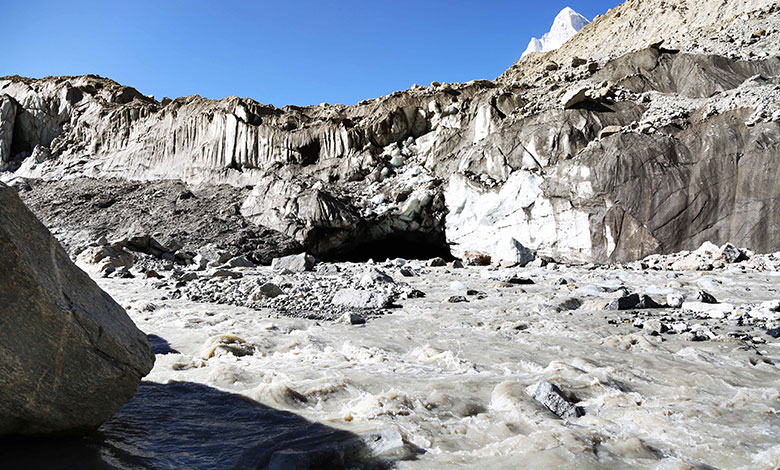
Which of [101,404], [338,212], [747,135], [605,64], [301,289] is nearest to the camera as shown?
[101,404]

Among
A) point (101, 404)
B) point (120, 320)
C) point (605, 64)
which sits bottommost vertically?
point (101, 404)

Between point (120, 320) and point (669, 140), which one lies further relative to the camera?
point (669, 140)

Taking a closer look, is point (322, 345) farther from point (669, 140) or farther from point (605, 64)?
point (605, 64)

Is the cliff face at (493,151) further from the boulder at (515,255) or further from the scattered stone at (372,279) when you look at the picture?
the scattered stone at (372,279)

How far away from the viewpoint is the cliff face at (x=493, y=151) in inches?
613

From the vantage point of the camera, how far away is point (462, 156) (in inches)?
848

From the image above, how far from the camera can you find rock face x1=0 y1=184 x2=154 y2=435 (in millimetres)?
2447

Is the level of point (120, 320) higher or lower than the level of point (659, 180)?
lower

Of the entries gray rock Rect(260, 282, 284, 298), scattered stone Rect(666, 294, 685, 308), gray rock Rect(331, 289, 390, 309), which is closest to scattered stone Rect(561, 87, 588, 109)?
scattered stone Rect(666, 294, 685, 308)

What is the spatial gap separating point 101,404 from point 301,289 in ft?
21.2

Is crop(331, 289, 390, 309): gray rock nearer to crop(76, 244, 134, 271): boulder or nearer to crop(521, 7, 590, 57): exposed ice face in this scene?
crop(76, 244, 134, 271): boulder

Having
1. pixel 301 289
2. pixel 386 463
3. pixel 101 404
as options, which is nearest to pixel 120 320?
pixel 101 404

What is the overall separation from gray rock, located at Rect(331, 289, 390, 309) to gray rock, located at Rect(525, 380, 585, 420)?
435 centimetres

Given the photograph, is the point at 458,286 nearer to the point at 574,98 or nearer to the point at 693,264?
Answer: the point at 693,264
